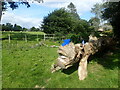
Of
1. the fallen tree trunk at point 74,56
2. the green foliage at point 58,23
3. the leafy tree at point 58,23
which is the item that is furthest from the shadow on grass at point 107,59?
the leafy tree at point 58,23

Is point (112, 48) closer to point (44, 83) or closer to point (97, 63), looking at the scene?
point (97, 63)

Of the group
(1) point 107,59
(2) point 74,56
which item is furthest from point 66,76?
(1) point 107,59

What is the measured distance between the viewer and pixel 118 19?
6.70 meters

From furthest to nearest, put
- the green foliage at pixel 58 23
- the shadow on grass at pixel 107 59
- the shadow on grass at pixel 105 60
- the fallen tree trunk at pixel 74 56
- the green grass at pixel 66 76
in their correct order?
the green foliage at pixel 58 23 < the shadow on grass at pixel 107 59 < the shadow on grass at pixel 105 60 < the fallen tree trunk at pixel 74 56 < the green grass at pixel 66 76

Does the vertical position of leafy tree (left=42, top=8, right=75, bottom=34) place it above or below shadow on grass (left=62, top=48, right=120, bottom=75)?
above

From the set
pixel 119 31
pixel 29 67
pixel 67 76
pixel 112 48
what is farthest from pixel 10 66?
pixel 119 31

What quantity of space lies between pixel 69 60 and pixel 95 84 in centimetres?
96

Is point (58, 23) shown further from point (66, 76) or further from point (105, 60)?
point (66, 76)

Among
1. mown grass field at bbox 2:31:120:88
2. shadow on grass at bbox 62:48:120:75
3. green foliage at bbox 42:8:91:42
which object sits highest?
green foliage at bbox 42:8:91:42

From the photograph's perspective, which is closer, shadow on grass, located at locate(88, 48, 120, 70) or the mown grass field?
the mown grass field

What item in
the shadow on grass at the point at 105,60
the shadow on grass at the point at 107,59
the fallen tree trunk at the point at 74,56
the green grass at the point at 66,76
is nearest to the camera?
the green grass at the point at 66,76

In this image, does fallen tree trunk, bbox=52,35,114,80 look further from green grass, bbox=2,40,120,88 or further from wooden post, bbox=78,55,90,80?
green grass, bbox=2,40,120,88

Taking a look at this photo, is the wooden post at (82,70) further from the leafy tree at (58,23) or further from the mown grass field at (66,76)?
the leafy tree at (58,23)

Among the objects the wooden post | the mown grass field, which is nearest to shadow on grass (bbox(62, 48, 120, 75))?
the mown grass field
